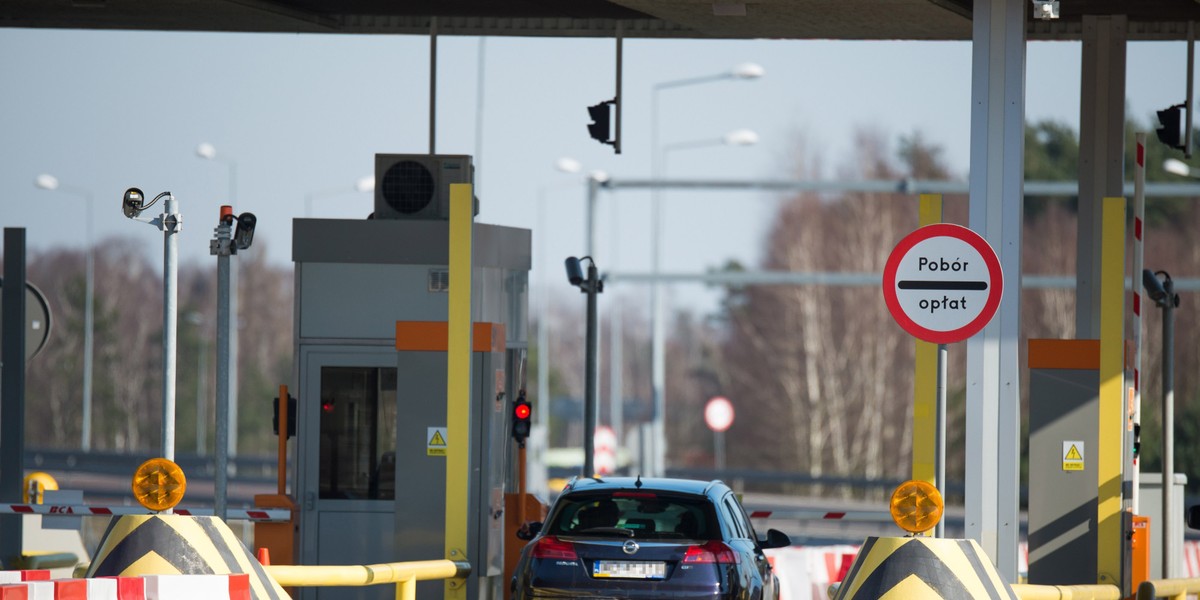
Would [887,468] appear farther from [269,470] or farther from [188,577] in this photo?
[188,577]

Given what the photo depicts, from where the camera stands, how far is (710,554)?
11.8 meters

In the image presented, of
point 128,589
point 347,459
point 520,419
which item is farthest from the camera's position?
point 520,419

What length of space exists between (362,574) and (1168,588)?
4.91 m

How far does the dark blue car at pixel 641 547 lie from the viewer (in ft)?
38.5

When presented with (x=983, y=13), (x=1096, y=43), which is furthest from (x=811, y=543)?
(x=983, y=13)

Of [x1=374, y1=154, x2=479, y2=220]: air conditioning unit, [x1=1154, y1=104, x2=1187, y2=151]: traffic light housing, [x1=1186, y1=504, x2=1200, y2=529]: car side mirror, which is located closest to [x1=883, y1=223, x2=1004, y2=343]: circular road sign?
[x1=1186, y1=504, x2=1200, y2=529]: car side mirror

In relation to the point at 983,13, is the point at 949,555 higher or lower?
lower

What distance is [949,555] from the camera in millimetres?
8578

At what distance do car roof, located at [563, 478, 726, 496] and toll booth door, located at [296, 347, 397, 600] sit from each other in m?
2.37

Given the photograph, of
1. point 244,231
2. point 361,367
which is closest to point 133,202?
point 244,231

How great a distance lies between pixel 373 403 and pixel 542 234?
44.2 metres

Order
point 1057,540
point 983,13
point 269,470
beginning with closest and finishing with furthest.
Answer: point 983,13 → point 1057,540 → point 269,470

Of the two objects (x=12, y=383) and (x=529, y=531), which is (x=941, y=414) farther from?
(x=12, y=383)

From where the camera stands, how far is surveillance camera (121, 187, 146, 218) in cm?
1286
